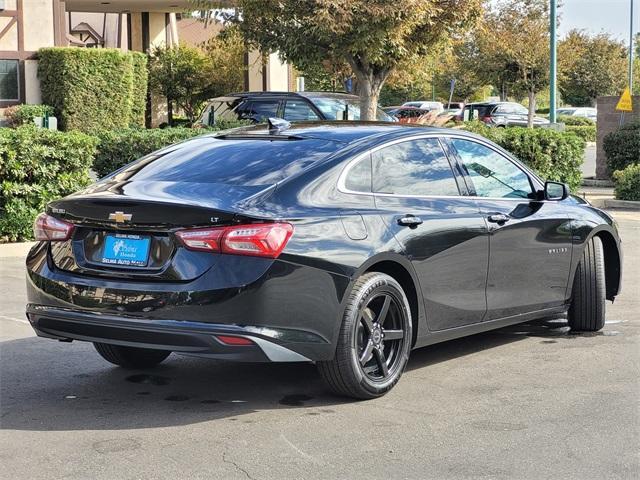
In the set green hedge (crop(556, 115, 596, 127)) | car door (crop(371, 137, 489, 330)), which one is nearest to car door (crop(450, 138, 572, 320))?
car door (crop(371, 137, 489, 330))

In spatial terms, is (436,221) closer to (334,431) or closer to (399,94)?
(334,431)

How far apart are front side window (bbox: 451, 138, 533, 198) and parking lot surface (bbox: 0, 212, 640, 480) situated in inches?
23.1

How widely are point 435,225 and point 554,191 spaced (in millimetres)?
1491

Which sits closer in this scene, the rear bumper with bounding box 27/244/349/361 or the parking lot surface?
the parking lot surface

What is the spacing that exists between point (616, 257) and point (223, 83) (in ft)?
90.3

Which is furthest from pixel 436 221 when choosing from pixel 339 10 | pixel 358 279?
pixel 339 10

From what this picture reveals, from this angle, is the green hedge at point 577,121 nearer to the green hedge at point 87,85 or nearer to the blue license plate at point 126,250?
the green hedge at point 87,85

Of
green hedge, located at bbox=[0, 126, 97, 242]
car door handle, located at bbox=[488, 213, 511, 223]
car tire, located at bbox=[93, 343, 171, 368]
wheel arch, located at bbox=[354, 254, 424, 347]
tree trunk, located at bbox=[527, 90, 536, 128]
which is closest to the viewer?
wheel arch, located at bbox=[354, 254, 424, 347]

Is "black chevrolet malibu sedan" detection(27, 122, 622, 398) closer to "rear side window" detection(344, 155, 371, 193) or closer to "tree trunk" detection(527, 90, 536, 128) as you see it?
"rear side window" detection(344, 155, 371, 193)

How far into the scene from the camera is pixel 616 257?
8.14 metres

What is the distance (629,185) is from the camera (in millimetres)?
17750

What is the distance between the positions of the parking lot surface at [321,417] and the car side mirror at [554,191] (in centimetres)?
53

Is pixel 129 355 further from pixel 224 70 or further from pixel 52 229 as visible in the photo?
pixel 224 70

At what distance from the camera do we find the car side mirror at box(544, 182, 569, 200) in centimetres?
749
